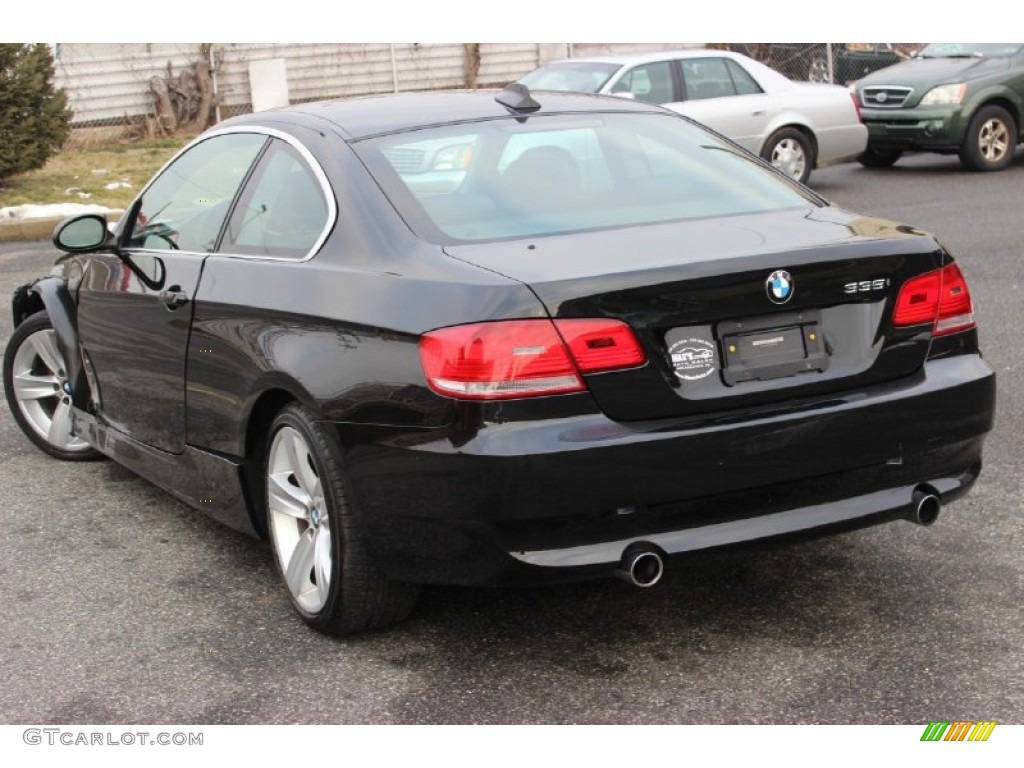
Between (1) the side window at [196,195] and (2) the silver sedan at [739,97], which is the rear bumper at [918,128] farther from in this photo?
(1) the side window at [196,195]

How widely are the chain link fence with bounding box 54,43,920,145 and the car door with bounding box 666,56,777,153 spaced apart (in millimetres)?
8346

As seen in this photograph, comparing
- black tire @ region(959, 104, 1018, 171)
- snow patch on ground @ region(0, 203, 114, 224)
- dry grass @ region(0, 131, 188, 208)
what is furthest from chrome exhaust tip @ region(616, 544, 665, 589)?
black tire @ region(959, 104, 1018, 171)

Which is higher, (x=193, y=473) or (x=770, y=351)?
(x=770, y=351)

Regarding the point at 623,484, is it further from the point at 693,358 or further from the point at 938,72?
the point at 938,72

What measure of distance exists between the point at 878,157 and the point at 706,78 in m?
3.49

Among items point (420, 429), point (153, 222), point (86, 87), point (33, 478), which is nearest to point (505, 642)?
point (420, 429)

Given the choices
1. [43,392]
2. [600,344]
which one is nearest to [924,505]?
[600,344]

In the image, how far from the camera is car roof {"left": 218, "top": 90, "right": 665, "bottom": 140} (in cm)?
500

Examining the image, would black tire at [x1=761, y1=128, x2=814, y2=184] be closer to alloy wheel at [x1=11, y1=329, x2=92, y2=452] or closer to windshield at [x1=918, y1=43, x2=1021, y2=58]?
windshield at [x1=918, y1=43, x2=1021, y2=58]

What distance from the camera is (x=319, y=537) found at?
455cm

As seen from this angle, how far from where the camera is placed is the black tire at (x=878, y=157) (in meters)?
17.8

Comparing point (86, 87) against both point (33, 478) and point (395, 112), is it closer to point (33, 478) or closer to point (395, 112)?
point (33, 478)

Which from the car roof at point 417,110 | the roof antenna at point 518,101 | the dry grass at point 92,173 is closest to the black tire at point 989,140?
the dry grass at point 92,173
